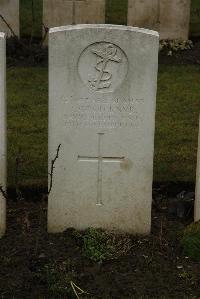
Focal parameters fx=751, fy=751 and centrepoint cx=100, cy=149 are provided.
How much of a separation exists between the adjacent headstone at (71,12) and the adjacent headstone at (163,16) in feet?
1.79

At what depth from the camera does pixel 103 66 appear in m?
5.61

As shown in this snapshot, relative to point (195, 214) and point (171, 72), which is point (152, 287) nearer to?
point (195, 214)

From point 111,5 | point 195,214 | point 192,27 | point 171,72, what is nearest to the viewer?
point 195,214

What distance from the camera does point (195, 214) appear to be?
5984 millimetres

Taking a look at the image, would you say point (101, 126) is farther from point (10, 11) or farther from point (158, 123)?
point (10, 11)

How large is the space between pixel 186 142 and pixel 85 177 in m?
2.59

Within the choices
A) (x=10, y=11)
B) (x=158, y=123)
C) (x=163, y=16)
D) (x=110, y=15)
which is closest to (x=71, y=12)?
(x=10, y=11)

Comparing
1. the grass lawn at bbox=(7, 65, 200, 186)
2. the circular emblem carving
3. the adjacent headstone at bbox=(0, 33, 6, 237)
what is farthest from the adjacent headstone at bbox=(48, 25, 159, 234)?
the grass lawn at bbox=(7, 65, 200, 186)


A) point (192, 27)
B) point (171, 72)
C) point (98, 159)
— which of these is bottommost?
point (98, 159)

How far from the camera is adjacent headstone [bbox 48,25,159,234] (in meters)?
5.57

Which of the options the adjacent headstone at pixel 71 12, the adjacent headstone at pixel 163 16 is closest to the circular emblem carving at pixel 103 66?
the adjacent headstone at pixel 71 12

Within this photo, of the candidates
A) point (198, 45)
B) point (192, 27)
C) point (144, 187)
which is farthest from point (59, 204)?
point (192, 27)

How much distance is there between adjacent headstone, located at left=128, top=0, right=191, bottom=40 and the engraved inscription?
6738 millimetres

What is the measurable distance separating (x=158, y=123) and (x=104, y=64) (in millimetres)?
3328
